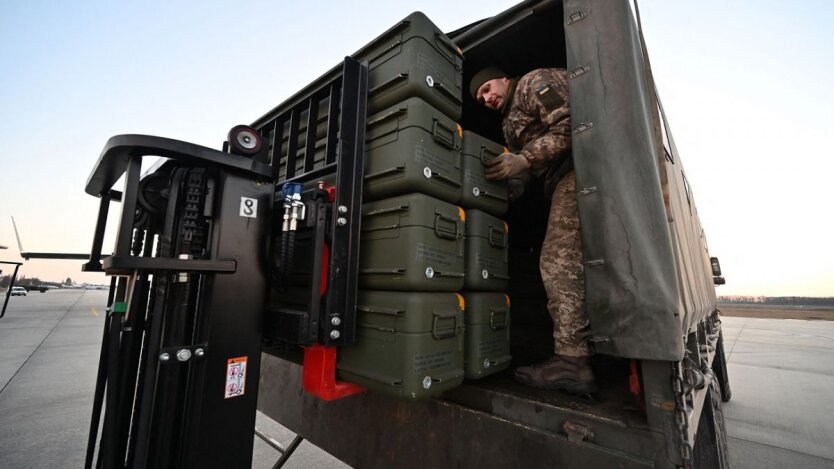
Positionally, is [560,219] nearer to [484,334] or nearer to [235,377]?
[484,334]

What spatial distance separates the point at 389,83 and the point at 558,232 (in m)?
1.19

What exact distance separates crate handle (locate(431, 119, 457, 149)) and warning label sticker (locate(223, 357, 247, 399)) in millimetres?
1334

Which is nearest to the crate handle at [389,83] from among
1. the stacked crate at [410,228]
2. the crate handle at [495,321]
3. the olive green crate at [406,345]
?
the stacked crate at [410,228]

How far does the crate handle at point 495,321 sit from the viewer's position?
6.36 feet

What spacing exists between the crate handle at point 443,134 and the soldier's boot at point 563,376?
122 centimetres

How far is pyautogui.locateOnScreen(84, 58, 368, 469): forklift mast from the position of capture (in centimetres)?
128

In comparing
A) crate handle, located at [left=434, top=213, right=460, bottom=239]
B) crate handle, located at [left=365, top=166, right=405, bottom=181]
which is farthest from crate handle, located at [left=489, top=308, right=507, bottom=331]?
crate handle, located at [left=365, top=166, right=405, bottom=181]

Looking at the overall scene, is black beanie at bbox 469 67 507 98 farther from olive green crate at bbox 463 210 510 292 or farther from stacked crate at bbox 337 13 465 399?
olive green crate at bbox 463 210 510 292

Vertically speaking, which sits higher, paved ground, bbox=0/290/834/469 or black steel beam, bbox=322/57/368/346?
black steel beam, bbox=322/57/368/346

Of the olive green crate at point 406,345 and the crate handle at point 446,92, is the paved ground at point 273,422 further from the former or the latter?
the crate handle at point 446,92

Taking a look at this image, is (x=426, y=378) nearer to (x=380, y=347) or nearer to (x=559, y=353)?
(x=380, y=347)

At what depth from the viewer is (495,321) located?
77.5 inches

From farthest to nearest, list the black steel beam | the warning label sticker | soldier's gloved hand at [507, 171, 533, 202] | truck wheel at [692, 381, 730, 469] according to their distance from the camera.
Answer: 1. soldier's gloved hand at [507, 171, 533, 202]
2. truck wheel at [692, 381, 730, 469]
3. the black steel beam
4. the warning label sticker

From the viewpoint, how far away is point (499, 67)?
9.01 ft
